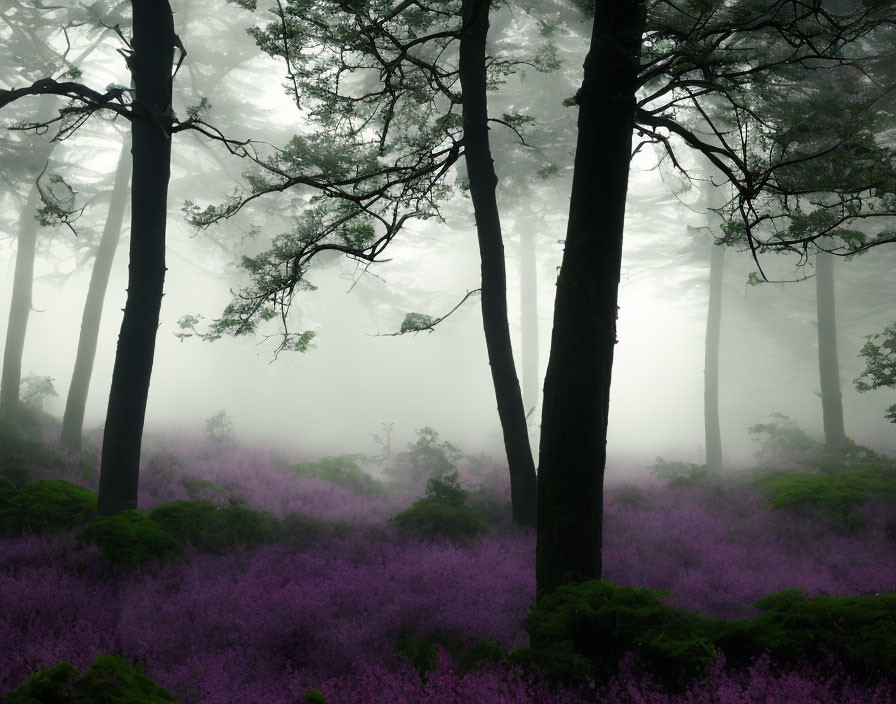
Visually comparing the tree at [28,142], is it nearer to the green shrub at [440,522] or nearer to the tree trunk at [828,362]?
the green shrub at [440,522]

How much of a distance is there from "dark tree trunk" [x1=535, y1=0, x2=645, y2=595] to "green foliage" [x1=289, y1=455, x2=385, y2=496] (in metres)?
8.14

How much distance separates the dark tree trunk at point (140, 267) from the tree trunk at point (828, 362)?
18445 mm

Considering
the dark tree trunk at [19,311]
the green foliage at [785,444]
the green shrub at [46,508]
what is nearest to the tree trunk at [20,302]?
the dark tree trunk at [19,311]

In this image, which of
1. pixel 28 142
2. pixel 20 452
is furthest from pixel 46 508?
pixel 28 142

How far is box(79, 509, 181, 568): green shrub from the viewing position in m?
5.88

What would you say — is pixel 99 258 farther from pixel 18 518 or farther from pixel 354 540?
pixel 354 540

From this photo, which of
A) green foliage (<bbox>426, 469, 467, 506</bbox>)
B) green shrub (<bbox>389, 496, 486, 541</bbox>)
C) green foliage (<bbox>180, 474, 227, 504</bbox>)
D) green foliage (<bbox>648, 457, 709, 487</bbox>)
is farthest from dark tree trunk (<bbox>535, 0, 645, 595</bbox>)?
green foliage (<bbox>648, 457, 709, 487</bbox>)

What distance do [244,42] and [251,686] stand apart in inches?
742

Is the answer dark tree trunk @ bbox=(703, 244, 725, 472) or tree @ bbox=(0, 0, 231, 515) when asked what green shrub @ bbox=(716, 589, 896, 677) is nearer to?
tree @ bbox=(0, 0, 231, 515)

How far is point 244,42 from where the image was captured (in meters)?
17.0

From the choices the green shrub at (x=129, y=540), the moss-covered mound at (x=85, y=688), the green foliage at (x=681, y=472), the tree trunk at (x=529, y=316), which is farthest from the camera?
the tree trunk at (x=529, y=316)

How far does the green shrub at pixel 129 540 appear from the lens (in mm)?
5883

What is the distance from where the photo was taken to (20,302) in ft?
55.1

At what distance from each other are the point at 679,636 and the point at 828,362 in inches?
722
